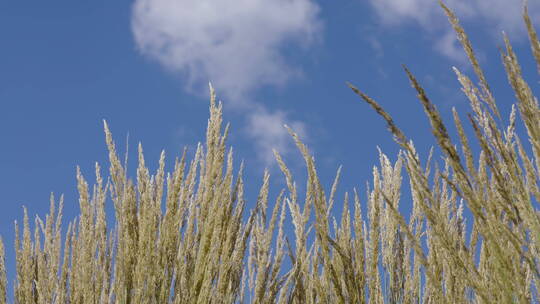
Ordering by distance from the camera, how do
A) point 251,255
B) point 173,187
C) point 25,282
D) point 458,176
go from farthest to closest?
1. point 25,282
2. point 251,255
3. point 173,187
4. point 458,176

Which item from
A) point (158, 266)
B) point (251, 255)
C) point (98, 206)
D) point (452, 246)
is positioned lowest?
point (452, 246)

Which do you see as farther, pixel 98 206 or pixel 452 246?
pixel 98 206

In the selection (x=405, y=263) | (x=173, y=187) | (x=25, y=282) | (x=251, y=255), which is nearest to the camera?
(x=405, y=263)

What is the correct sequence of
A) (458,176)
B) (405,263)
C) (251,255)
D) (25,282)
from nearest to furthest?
(458,176) → (405,263) → (251,255) → (25,282)

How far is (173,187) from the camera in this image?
312 cm

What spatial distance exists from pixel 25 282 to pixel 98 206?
2.61ft

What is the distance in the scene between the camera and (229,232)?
120 inches

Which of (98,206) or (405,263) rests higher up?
(98,206)

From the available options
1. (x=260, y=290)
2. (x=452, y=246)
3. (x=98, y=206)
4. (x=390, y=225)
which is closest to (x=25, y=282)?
(x=98, y=206)

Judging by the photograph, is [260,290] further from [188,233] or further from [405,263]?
[405,263]

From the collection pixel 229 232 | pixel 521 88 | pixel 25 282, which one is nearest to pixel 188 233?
pixel 229 232

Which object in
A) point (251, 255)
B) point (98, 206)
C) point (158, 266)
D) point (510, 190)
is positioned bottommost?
point (510, 190)

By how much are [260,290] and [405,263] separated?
0.65 m

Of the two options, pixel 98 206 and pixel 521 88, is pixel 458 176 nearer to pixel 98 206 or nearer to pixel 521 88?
pixel 521 88
